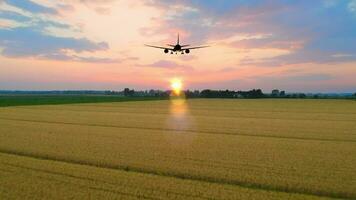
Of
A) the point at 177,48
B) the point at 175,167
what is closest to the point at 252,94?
the point at 177,48

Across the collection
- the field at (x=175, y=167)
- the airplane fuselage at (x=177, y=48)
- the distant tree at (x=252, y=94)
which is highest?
the airplane fuselage at (x=177, y=48)

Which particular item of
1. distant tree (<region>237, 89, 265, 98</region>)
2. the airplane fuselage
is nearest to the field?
the airplane fuselage

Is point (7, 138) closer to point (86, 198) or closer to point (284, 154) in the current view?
point (86, 198)

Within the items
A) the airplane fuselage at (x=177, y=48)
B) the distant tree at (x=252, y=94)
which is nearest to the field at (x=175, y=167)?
the airplane fuselage at (x=177, y=48)

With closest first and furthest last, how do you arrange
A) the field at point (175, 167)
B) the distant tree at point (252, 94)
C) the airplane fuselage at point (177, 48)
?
the field at point (175, 167) → the airplane fuselage at point (177, 48) → the distant tree at point (252, 94)

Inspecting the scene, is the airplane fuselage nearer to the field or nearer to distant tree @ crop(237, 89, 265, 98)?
the field

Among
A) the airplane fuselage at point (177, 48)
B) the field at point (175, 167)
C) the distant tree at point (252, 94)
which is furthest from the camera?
the distant tree at point (252, 94)

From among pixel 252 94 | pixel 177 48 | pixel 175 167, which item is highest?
pixel 177 48

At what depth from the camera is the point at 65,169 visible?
1316 cm

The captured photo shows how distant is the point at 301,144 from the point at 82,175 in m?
11.9

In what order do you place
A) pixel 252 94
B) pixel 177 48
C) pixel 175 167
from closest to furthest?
pixel 175 167 < pixel 177 48 < pixel 252 94

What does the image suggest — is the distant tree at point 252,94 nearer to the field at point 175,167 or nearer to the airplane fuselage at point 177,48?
the airplane fuselage at point 177,48

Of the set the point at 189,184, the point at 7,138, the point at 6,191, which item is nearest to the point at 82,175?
the point at 6,191

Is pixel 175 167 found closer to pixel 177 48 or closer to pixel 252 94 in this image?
pixel 177 48
